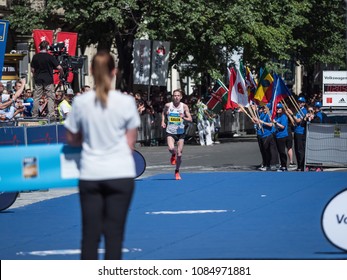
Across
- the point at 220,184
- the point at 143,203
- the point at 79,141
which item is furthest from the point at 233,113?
the point at 79,141

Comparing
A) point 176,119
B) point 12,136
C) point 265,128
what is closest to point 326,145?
point 265,128

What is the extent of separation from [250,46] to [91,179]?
124ft

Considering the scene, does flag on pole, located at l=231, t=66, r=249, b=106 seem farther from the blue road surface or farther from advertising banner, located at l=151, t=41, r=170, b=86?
advertising banner, located at l=151, t=41, r=170, b=86

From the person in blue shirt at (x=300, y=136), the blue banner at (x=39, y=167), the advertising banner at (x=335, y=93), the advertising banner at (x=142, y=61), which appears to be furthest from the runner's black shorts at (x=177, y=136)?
the advertising banner at (x=142, y=61)

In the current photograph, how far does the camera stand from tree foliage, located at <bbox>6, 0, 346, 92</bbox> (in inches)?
1630

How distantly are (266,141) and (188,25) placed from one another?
12004mm

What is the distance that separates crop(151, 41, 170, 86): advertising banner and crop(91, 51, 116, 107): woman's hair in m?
32.7

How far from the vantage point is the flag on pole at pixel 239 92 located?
32.5 metres

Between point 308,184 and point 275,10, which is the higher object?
point 275,10

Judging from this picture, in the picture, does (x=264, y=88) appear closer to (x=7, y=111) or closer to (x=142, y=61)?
(x=7, y=111)

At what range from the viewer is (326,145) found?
29.3 metres

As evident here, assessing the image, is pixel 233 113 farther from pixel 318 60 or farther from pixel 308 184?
pixel 308 184

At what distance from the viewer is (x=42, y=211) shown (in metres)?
19.2

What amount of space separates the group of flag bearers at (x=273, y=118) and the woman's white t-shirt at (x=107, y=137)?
20427mm
